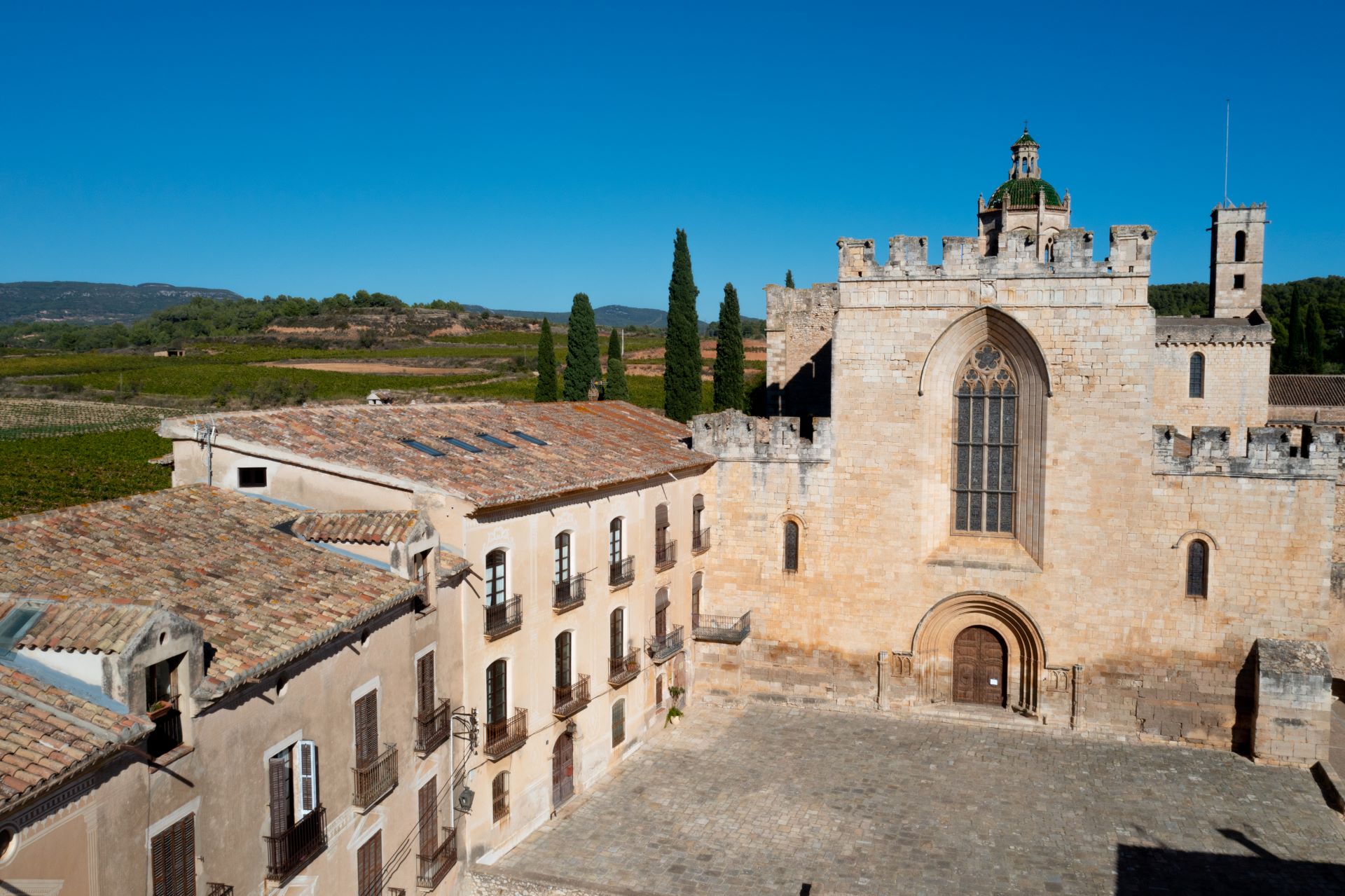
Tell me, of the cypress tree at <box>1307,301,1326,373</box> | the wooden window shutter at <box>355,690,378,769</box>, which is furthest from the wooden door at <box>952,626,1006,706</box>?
the cypress tree at <box>1307,301,1326,373</box>

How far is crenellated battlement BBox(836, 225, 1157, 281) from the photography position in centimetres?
2317

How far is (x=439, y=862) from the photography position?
645 inches

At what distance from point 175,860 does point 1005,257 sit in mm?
20838

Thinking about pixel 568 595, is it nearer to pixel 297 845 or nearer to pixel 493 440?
pixel 493 440

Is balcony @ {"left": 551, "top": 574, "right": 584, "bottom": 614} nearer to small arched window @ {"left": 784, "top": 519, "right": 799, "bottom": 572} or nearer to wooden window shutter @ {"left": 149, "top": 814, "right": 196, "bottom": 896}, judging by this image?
small arched window @ {"left": 784, "top": 519, "right": 799, "bottom": 572}

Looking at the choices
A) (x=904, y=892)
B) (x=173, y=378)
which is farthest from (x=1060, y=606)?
(x=173, y=378)

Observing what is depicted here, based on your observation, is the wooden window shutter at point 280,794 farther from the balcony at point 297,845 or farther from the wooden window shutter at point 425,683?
the wooden window shutter at point 425,683

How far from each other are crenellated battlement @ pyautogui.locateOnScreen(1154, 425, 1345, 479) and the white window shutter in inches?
752

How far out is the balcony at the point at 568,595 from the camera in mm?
19719

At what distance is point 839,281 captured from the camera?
25141 millimetres

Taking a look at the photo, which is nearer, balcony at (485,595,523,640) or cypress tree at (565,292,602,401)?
balcony at (485,595,523,640)

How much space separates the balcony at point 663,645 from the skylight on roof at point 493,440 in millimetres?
5754

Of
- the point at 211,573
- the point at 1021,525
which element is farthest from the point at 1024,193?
the point at 211,573

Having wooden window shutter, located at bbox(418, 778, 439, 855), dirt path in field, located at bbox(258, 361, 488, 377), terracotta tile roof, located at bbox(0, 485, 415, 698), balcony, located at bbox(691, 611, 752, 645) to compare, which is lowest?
wooden window shutter, located at bbox(418, 778, 439, 855)
